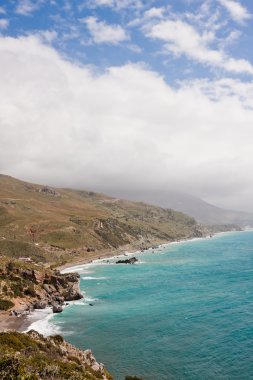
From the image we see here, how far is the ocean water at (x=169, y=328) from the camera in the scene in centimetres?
7212

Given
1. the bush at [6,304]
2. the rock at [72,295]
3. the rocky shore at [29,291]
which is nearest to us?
the rocky shore at [29,291]

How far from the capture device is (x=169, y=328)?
96.5 meters

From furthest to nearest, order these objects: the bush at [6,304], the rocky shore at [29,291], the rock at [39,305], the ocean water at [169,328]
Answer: the rock at [39,305] → the bush at [6,304] → the rocky shore at [29,291] → the ocean water at [169,328]

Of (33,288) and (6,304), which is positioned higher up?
(33,288)

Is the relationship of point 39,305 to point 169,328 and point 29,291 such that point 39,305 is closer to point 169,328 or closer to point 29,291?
point 29,291

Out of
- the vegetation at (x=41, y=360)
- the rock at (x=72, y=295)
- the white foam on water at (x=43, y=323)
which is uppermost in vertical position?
the vegetation at (x=41, y=360)

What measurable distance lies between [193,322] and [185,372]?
32198 millimetres

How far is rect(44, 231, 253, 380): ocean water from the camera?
7212 centimetres

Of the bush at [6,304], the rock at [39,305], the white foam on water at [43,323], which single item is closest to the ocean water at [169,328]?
the white foam on water at [43,323]

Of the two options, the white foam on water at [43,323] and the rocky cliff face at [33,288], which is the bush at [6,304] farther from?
the white foam on water at [43,323]

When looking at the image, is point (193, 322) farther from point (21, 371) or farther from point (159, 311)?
point (21, 371)

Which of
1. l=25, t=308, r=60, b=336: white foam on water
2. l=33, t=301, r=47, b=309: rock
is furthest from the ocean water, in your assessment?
l=33, t=301, r=47, b=309: rock

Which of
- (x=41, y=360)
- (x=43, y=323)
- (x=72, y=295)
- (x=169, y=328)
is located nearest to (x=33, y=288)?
(x=72, y=295)

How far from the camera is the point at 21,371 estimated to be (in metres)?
45.1
